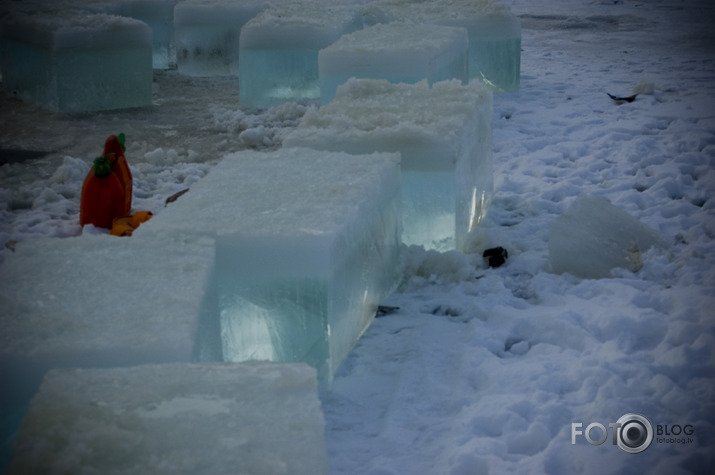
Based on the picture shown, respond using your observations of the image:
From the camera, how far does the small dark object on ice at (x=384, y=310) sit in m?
2.92

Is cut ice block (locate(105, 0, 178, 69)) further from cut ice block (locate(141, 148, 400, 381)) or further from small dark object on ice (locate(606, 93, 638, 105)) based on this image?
cut ice block (locate(141, 148, 400, 381))

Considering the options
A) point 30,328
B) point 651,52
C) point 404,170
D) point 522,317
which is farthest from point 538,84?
point 30,328

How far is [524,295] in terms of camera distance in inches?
120

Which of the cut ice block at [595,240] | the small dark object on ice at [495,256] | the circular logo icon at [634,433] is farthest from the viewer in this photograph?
the small dark object on ice at [495,256]

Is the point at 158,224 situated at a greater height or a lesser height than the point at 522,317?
greater

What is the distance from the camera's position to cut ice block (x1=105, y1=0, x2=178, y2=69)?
300 inches

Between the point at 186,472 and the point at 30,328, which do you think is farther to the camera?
the point at 30,328

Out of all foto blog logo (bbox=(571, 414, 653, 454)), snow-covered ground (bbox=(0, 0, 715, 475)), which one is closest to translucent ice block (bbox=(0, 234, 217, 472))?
snow-covered ground (bbox=(0, 0, 715, 475))

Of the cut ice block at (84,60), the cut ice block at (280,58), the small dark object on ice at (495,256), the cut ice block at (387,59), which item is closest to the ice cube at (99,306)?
the small dark object on ice at (495,256)

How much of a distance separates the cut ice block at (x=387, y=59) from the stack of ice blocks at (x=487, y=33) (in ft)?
3.67

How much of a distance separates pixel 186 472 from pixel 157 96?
18.3 feet

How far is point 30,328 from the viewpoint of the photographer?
1.94 metres

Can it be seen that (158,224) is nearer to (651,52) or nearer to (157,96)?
(157,96)

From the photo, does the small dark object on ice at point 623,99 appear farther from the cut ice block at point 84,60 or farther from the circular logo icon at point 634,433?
the circular logo icon at point 634,433
